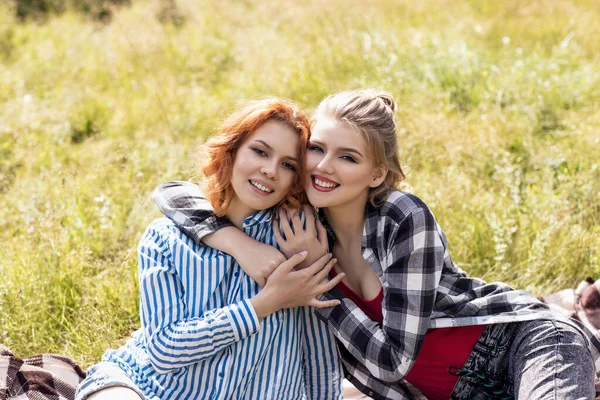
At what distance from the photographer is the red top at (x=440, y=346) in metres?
2.56

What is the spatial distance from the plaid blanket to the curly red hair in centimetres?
99

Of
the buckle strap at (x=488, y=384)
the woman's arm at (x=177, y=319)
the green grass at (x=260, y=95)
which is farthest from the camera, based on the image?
the green grass at (x=260, y=95)

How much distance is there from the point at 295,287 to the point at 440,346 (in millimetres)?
626

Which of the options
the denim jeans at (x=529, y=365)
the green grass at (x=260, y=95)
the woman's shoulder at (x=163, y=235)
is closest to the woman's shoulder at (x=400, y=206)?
the denim jeans at (x=529, y=365)

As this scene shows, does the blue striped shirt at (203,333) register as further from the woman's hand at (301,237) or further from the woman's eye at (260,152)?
the woman's eye at (260,152)

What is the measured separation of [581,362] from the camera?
238cm

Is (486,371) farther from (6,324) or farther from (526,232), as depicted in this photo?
(6,324)

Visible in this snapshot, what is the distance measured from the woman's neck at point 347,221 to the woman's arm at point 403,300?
0.62 ft

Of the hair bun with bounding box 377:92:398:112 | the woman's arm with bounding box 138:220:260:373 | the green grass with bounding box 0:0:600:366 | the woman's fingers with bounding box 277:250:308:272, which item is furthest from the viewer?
the green grass with bounding box 0:0:600:366

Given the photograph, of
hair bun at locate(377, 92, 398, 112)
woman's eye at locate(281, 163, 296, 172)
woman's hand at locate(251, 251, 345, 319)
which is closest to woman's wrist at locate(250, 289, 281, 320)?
woman's hand at locate(251, 251, 345, 319)

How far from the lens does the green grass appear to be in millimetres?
3564

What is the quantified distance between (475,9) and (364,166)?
5.88 metres

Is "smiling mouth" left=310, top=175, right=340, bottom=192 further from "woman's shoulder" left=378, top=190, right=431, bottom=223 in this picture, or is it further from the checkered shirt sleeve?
the checkered shirt sleeve

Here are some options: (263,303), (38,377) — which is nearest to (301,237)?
(263,303)
